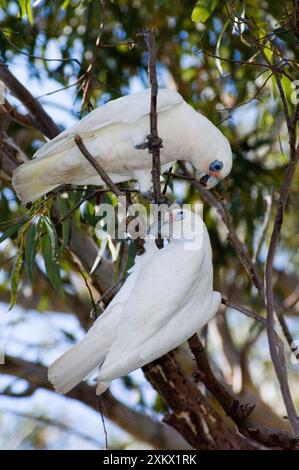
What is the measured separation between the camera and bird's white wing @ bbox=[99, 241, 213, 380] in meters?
2.27

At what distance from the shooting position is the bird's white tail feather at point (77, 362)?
226cm

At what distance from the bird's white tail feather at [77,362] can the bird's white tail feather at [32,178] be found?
76cm

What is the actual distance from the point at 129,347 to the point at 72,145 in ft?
2.78

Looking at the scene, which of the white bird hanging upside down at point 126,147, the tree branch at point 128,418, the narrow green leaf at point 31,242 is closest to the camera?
the narrow green leaf at point 31,242

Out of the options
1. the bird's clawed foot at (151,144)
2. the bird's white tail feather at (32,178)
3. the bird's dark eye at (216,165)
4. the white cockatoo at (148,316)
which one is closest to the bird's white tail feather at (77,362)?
the white cockatoo at (148,316)

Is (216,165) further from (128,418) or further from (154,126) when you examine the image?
(128,418)

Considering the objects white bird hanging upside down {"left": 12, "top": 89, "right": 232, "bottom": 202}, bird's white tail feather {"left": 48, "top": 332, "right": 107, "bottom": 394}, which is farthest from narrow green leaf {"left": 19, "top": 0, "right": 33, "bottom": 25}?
bird's white tail feather {"left": 48, "top": 332, "right": 107, "bottom": 394}

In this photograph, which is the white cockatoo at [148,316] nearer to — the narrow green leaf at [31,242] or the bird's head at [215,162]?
the narrow green leaf at [31,242]

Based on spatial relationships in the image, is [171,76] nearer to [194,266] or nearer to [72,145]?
[72,145]

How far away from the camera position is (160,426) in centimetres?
433

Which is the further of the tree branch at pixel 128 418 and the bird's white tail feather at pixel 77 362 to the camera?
the tree branch at pixel 128 418

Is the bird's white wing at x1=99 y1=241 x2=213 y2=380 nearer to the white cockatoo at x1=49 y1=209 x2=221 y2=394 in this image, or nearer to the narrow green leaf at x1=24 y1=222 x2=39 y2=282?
the white cockatoo at x1=49 y1=209 x2=221 y2=394

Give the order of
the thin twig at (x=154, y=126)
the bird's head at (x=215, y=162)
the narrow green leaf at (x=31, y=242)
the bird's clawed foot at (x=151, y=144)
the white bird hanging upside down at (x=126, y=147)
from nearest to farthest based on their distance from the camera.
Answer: the thin twig at (x=154, y=126)
the bird's clawed foot at (x=151, y=144)
the narrow green leaf at (x=31, y=242)
the white bird hanging upside down at (x=126, y=147)
the bird's head at (x=215, y=162)

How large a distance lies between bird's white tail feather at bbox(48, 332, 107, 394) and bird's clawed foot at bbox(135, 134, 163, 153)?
0.66m
